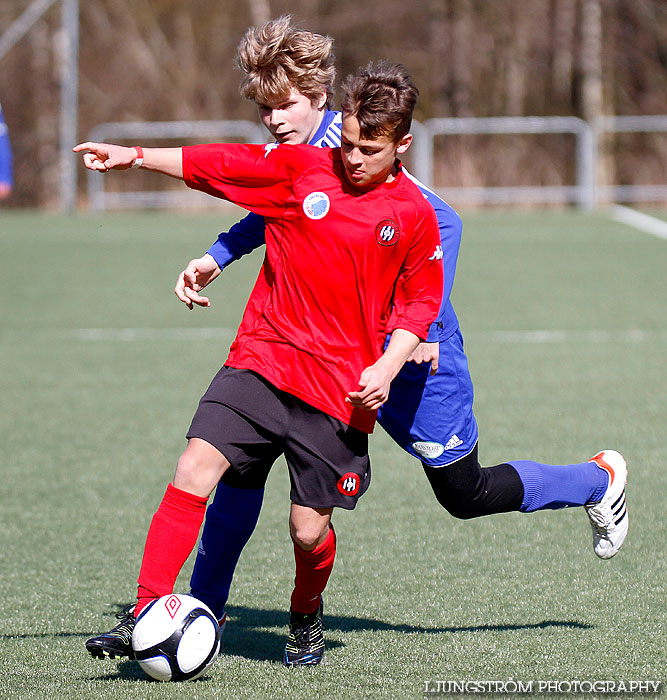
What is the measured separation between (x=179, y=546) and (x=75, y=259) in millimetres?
12829

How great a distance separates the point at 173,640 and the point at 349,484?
0.63 metres

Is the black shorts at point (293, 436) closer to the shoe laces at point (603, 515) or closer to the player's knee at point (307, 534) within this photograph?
the player's knee at point (307, 534)

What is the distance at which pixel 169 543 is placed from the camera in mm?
3430

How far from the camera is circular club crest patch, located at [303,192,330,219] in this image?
3400 millimetres

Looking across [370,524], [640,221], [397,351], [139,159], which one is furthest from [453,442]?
[640,221]

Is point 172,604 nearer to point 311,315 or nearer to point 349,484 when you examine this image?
point 349,484

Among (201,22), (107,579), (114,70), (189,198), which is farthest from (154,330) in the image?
(201,22)

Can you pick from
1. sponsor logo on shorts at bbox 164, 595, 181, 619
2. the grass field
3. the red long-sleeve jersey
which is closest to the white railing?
the grass field

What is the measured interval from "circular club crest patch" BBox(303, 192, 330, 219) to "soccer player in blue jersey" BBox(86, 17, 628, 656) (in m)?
0.39

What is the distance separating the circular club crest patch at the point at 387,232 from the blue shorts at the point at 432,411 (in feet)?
1.71

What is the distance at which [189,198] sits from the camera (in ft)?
72.5

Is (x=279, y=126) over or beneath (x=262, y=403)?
over

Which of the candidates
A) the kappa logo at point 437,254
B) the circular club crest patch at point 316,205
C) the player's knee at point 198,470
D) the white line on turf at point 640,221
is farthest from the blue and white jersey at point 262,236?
the white line on turf at point 640,221

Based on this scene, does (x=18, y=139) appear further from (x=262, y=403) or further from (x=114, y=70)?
(x=262, y=403)
